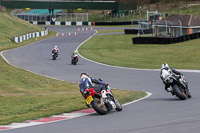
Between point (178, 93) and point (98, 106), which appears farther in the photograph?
point (178, 93)

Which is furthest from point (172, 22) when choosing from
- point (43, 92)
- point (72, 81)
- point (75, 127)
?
point (75, 127)

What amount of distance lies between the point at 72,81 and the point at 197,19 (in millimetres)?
33574

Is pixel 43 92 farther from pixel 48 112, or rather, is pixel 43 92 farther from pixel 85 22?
pixel 85 22

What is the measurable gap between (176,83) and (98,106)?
4.07 m

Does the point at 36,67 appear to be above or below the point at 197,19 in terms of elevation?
below

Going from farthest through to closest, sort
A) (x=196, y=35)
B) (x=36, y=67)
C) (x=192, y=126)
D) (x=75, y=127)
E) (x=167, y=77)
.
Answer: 1. (x=196, y=35)
2. (x=36, y=67)
3. (x=167, y=77)
4. (x=75, y=127)
5. (x=192, y=126)

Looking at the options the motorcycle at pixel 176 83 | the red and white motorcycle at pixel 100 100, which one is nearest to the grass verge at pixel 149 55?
the motorcycle at pixel 176 83

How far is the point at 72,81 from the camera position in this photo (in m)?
27.2

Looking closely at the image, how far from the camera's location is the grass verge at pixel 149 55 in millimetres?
36438

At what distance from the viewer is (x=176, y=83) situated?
664 inches

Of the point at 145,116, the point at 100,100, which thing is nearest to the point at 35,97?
the point at 100,100

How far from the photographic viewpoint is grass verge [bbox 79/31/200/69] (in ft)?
120

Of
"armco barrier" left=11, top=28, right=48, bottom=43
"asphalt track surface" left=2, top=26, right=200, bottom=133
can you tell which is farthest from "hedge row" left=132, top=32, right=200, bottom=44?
"asphalt track surface" left=2, top=26, right=200, bottom=133

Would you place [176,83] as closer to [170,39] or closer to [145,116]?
[145,116]
